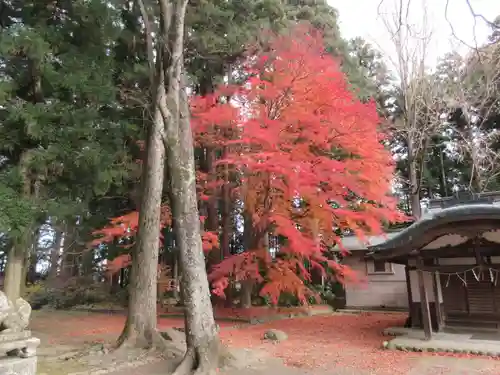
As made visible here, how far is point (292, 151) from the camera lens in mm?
11750

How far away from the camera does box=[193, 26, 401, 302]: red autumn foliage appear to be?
1155 cm

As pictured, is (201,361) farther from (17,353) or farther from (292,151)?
(292,151)

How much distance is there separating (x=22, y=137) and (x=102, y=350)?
564 centimetres

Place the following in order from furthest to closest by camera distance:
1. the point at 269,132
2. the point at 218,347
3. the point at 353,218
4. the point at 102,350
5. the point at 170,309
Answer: the point at 170,309
the point at 353,218
the point at 269,132
the point at 102,350
the point at 218,347

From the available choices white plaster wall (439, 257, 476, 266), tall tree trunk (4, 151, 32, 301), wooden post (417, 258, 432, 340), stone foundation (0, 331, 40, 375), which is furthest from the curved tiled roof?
tall tree trunk (4, 151, 32, 301)

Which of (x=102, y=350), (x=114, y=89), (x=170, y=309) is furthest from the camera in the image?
(x=170, y=309)

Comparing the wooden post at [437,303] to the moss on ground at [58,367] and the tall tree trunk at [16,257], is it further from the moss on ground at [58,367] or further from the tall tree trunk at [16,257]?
the tall tree trunk at [16,257]

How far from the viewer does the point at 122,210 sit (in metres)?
17.0

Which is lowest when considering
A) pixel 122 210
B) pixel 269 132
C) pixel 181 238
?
pixel 181 238

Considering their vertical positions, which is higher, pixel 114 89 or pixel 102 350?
pixel 114 89

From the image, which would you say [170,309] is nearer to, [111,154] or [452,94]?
[111,154]

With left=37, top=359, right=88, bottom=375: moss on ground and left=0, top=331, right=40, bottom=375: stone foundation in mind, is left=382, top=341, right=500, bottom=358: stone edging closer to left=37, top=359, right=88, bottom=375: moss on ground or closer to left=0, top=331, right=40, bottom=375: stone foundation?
left=37, top=359, right=88, bottom=375: moss on ground

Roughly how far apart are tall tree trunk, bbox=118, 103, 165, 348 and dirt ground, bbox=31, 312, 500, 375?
1.75 ft

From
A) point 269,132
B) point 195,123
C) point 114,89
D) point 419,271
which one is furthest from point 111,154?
point 419,271
